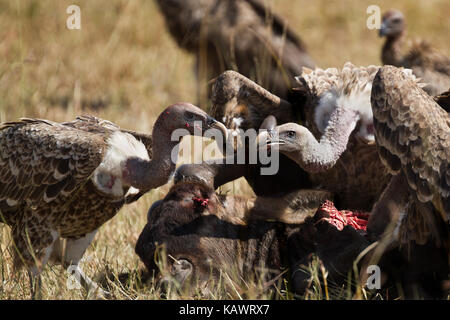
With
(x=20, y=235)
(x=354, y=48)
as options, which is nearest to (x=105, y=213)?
(x=20, y=235)

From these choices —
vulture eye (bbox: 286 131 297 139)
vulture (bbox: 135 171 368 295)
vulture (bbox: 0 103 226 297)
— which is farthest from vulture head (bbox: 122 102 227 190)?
vulture eye (bbox: 286 131 297 139)

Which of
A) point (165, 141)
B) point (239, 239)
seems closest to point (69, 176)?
point (165, 141)

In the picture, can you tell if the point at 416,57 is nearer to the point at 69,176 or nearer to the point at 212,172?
the point at 212,172

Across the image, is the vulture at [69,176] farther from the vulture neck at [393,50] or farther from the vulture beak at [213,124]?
the vulture neck at [393,50]

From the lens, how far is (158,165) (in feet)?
11.6

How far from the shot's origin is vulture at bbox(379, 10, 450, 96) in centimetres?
589

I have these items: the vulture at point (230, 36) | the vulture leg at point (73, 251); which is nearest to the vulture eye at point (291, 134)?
the vulture leg at point (73, 251)

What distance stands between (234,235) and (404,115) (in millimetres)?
938

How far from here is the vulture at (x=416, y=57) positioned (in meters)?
5.89

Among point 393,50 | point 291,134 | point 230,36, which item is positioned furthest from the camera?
point 393,50

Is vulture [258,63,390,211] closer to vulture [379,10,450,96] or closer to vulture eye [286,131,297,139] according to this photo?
vulture eye [286,131,297,139]

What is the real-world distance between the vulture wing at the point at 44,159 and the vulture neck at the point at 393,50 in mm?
3997

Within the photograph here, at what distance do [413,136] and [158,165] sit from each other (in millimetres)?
1141

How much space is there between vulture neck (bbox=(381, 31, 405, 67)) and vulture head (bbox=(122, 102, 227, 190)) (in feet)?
13.0
